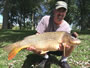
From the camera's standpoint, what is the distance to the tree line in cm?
2244

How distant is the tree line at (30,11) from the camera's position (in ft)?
73.6

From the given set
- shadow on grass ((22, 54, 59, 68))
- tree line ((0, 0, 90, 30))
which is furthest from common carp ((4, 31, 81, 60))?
tree line ((0, 0, 90, 30))

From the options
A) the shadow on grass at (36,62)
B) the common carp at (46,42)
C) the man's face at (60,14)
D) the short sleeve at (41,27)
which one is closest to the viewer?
the common carp at (46,42)

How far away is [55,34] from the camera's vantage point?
3.62 meters

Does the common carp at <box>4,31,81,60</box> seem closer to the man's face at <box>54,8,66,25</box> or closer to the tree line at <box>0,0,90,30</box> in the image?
the man's face at <box>54,8,66,25</box>

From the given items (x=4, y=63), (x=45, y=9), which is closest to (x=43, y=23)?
(x=4, y=63)

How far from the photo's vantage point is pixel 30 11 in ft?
113

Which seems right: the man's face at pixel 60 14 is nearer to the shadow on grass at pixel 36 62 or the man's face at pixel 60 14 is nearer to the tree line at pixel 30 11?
the shadow on grass at pixel 36 62

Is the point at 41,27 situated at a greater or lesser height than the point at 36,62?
greater

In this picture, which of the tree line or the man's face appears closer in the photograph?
the man's face

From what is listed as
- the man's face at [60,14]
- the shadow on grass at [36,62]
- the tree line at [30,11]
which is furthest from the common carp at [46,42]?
the tree line at [30,11]

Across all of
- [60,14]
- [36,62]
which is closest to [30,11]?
[36,62]

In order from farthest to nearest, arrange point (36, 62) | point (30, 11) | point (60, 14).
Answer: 1. point (30, 11)
2. point (36, 62)
3. point (60, 14)

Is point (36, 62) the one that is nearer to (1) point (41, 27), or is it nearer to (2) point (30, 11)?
(1) point (41, 27)
